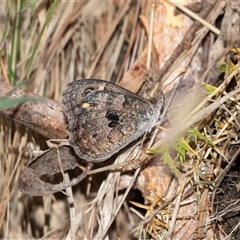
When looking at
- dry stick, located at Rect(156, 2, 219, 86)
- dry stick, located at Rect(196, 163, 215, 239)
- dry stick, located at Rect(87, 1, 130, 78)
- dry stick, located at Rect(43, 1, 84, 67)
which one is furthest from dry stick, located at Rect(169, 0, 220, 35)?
dry stick, located at Rect(196, 163, 215, 239)

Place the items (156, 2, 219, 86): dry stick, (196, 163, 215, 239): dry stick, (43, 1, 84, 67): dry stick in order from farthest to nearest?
(43, 1, 84, 67): dry stick → (156, 2, 219, 86): dry stick → (196, 163, 215, 239): dry stick

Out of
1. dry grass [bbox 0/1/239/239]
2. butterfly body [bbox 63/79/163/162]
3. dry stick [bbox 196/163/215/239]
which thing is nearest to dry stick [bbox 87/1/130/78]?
dry grass [bbox 0/1/239/239]

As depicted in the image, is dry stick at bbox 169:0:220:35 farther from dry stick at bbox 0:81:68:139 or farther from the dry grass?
dry stick at bbox 0:81:68:139

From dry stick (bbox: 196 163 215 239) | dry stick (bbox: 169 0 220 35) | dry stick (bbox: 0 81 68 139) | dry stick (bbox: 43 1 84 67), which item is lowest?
dry stick (bbox: 196 163 215 239)

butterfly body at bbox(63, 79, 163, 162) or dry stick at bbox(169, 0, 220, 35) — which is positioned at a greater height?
dry stick at bbox(169, 0, 220, 35)

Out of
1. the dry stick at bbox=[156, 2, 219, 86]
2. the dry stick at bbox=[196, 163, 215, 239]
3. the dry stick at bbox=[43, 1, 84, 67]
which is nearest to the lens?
the dry stick at bbox=[196, 163, 215, 239]

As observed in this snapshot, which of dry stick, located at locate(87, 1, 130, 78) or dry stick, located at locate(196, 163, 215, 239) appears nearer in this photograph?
dry stick, located at locate(196, 163, 215, 239)

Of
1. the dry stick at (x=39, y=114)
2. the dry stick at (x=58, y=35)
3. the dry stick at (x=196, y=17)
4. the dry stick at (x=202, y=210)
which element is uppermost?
the dry stick at (x=196, y=17)

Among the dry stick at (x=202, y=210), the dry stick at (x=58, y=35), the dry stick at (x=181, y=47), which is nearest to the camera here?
the dry stick at (x=202, y=210)

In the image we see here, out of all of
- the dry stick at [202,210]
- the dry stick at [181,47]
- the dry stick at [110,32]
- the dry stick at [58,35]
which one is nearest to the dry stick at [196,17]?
the dry stick at [181,47]

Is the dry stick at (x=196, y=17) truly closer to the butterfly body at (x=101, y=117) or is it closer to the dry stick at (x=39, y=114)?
the butterfly body at (x=101, y=117)
